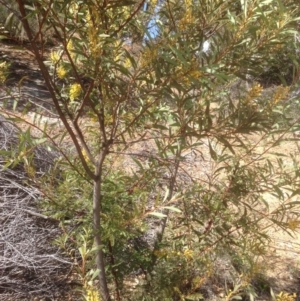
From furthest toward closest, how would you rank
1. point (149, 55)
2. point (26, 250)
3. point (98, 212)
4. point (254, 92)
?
point (26, 250)
point (98, 212)
point (254, 92)
point (149, 55)

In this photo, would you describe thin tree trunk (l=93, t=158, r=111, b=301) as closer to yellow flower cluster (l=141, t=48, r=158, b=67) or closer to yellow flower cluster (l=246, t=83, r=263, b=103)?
yellow flower cluster (l=141, t=48, r=158, b=67)

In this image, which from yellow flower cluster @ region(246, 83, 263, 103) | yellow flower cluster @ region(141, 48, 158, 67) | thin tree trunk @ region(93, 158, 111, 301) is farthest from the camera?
thin tree trunk @ region(93, 158, 111, 301)

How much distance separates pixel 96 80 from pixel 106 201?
64 cm

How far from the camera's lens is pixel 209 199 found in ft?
5.59

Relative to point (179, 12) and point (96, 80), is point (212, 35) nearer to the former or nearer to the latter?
point (179, 12)

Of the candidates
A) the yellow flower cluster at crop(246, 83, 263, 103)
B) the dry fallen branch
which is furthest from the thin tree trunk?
the dry fallen branch

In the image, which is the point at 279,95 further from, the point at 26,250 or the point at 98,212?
the point at 26,250

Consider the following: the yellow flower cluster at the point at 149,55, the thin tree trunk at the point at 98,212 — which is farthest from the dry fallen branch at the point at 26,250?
the yellow flower cluster at the point at 149,55

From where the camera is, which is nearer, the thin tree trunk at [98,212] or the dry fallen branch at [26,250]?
the thin tree trunk at [98,212]

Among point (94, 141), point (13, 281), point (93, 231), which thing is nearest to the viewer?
point (93, 231)

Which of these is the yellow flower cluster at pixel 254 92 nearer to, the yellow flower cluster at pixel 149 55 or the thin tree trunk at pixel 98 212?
the yellow flower cluster at pixel 149 55

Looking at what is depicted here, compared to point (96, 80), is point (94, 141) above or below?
below

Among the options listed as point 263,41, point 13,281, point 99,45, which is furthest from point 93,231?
point 13,281

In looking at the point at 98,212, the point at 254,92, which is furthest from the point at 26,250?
the point at 254,92
